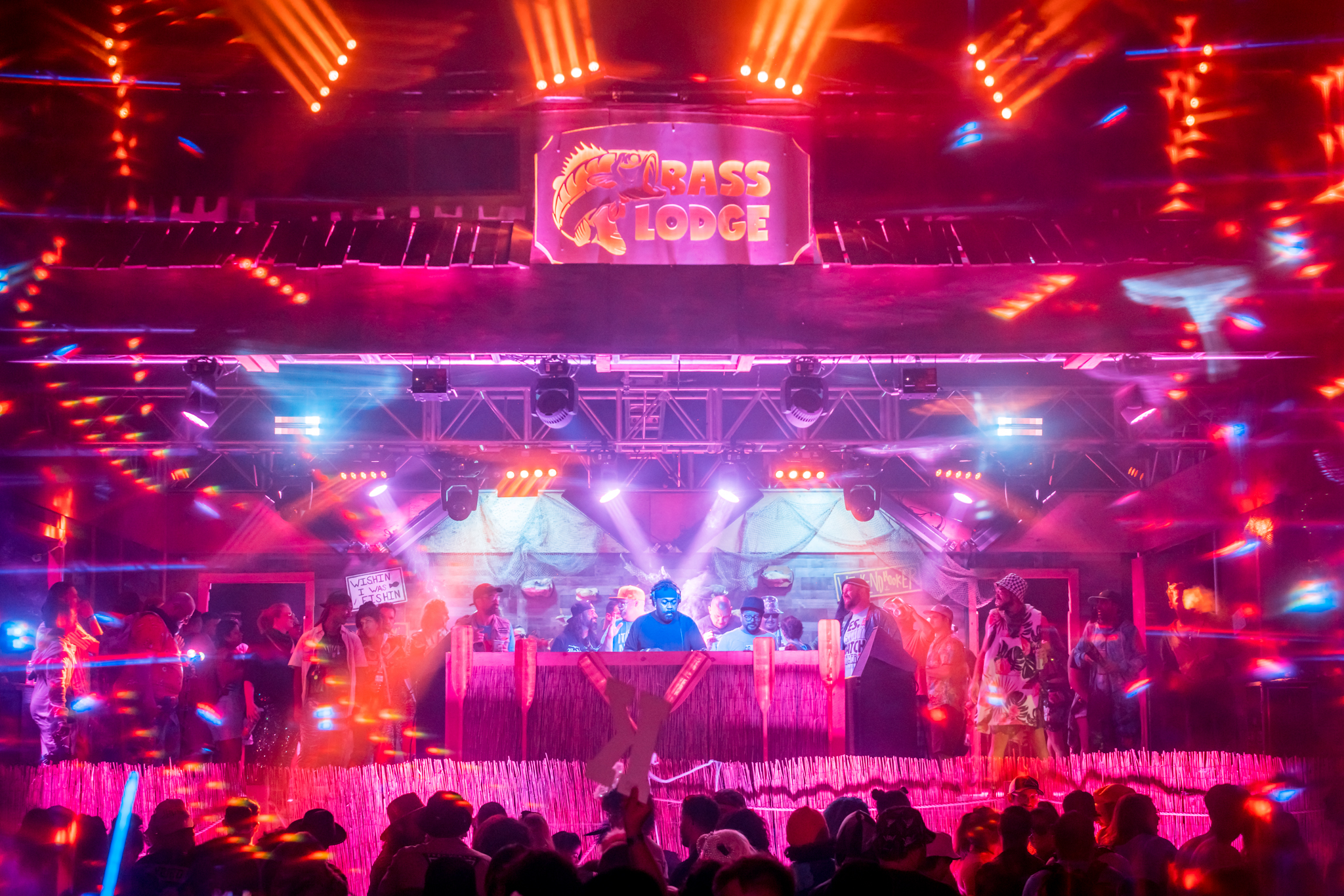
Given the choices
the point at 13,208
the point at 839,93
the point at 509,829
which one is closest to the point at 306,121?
the point at 13,208

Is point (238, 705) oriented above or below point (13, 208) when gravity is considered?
below

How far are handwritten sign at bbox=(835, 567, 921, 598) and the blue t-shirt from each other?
8405 millimetres

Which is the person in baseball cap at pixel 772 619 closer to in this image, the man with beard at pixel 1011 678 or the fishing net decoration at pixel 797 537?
the fishing net decoration at pixel 797 537

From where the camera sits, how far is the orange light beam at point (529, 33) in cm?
823

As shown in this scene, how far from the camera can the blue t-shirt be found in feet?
29.3

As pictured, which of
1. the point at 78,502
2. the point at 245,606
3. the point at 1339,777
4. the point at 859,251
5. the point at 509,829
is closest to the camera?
the point at 509,829

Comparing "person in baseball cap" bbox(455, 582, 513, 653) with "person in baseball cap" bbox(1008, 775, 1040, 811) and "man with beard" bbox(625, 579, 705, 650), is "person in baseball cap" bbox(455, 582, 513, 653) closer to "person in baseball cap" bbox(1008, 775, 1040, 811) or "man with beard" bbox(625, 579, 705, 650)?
"man with beard" bbox(625, 579, 705, 650)

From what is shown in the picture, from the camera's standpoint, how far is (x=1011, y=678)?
9250 mm

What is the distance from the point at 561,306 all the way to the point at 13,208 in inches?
153

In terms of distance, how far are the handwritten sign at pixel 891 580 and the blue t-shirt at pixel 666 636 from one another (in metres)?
8.41

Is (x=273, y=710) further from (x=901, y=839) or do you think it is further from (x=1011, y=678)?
(x=901, y=839)

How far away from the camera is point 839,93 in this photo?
8.73 m

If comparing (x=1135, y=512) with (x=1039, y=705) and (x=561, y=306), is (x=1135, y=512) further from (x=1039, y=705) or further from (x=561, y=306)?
(x=561, y=306)

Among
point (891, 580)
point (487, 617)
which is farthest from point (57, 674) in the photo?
point (891, 580)
